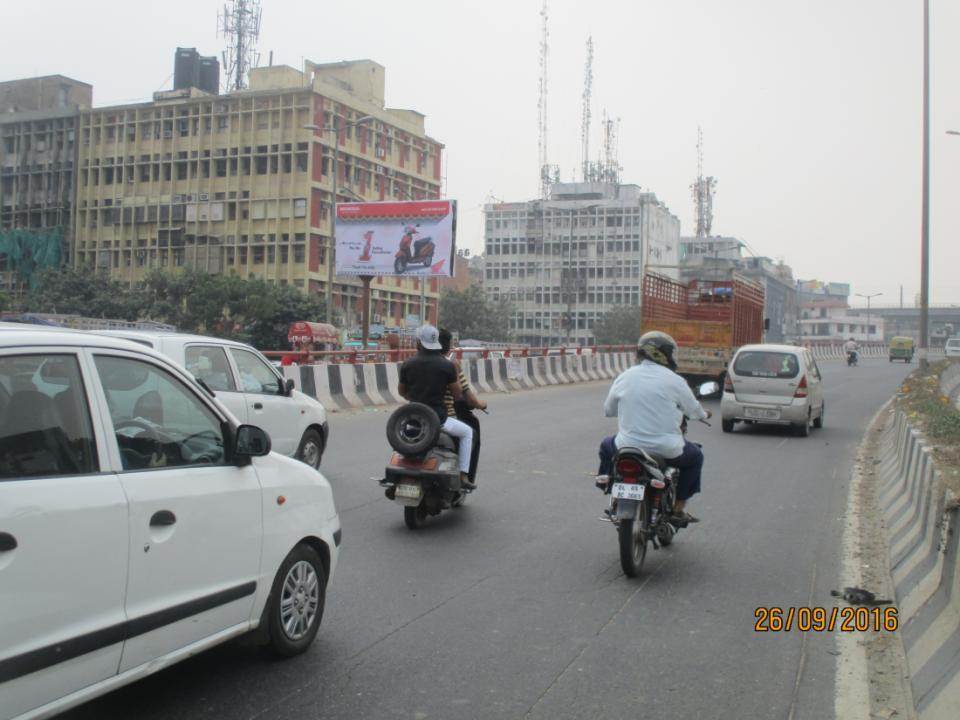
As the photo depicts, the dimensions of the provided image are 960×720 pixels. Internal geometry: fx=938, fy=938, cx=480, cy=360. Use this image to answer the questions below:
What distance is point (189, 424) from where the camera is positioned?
13.6ft

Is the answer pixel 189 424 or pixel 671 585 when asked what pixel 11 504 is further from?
pixel 671 585

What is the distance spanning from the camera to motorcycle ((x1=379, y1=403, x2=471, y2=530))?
304 inches

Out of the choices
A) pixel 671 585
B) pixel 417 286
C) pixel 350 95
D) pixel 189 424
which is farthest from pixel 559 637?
pixel 417 286

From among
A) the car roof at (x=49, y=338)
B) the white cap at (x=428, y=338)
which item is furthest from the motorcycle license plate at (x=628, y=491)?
the car roof at (x=49, y=338)

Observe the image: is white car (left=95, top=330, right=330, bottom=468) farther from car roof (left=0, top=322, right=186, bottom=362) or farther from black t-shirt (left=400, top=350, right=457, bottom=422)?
car roof (left=0, top=322, right=186, bottom=362)

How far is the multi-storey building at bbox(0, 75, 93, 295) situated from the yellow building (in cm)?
153

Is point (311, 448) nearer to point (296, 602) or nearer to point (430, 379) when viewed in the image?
point (430, 379)

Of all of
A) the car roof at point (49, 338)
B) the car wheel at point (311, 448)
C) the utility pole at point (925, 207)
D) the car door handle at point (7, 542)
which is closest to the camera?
the car door handle at point (7, 542)

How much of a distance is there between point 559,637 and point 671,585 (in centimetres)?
149

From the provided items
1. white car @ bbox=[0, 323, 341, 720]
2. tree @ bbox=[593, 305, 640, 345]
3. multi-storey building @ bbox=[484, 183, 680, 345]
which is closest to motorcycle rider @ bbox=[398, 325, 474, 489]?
white car @ bbox=[0, 323, 341, 720]

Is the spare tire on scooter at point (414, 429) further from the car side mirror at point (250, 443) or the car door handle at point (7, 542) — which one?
the car door handle at point (7, 542)

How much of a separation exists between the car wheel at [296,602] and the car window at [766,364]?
42.1 ft

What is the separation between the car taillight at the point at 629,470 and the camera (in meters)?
6.39

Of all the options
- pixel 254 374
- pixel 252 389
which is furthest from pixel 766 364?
pixel 252 389
